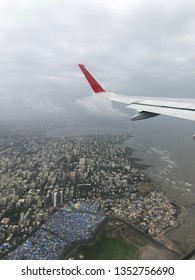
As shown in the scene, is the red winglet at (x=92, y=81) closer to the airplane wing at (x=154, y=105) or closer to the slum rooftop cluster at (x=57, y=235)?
the airplane wing at (x=154, y=105)

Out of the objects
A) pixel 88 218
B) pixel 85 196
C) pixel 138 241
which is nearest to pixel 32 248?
pixel 88 218

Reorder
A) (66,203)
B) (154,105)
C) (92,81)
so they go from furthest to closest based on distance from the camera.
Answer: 1. (66,203)
2. (92,81)
3. (154,105)

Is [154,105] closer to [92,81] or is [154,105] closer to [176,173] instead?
[92,81]

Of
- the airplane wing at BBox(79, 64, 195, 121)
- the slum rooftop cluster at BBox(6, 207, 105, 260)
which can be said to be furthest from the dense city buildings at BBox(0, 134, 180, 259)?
the airplane wing at BBox(79, 64, 195, 121)

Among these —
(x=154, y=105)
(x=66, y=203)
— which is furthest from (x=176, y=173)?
(x=154, y=105)

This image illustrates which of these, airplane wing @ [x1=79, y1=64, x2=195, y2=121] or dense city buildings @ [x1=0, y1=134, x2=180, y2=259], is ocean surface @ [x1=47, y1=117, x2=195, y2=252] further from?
airplane wing @ [x1=79, y1=64, x2=195, y2=121]

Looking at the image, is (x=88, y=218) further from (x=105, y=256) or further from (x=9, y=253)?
(x=9, y=253)

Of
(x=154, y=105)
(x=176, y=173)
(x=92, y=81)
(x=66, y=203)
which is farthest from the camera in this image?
(x=176, y=173)
